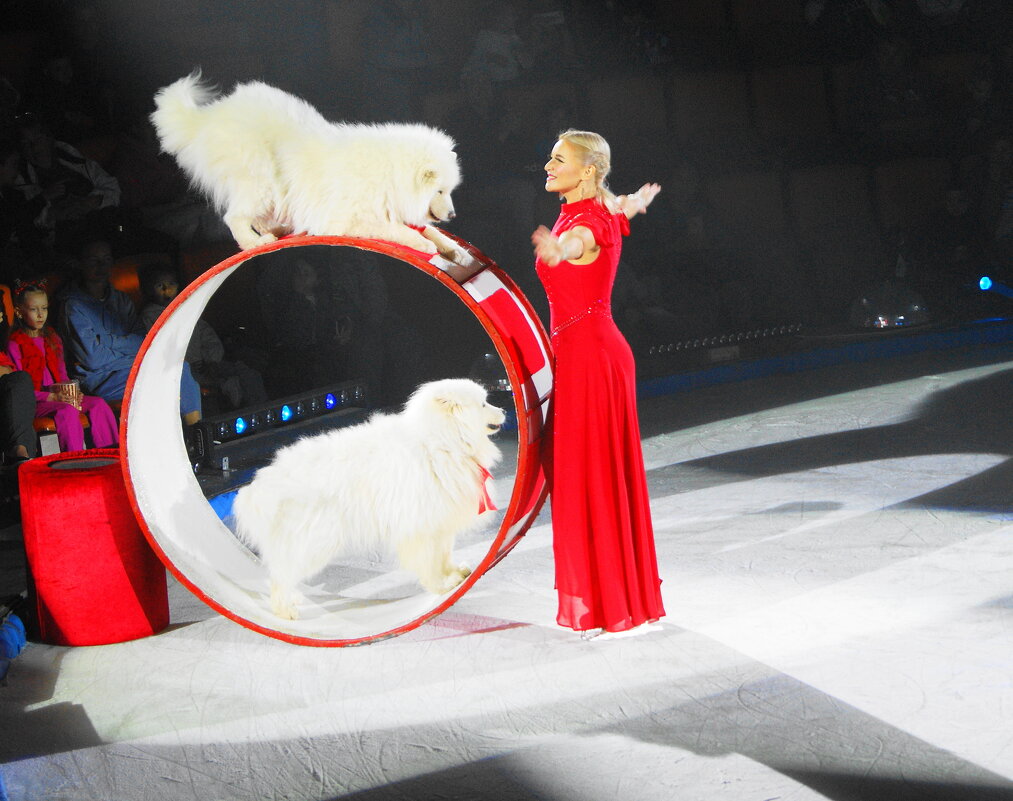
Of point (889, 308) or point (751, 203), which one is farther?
point (751, 203)

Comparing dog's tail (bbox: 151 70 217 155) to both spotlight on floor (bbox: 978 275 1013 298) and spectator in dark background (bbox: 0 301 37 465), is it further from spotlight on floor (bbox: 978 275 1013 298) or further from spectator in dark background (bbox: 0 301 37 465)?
spotlight on floor (bbox: 978 275 1013 298)

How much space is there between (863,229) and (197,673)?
7.54m

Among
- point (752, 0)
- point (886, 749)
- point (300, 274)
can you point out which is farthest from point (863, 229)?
point (886, 749)

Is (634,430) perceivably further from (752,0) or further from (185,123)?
(752,0)

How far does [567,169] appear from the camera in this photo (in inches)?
119

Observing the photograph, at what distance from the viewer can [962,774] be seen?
2305 mm

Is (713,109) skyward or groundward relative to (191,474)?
skyward

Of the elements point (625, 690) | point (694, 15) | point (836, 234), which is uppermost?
point (694, 15)

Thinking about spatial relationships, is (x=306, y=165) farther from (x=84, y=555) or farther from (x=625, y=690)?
(x=625, y=690)

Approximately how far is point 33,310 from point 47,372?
26 cm

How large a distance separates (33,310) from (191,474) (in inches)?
62.7

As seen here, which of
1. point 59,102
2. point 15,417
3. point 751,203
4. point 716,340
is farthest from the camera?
point 751,203

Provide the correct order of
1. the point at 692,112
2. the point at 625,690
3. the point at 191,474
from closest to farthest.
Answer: the point at 625,690
the point at 191,474
the point at 692,112

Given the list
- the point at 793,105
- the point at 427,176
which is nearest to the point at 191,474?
the point at 427,176
